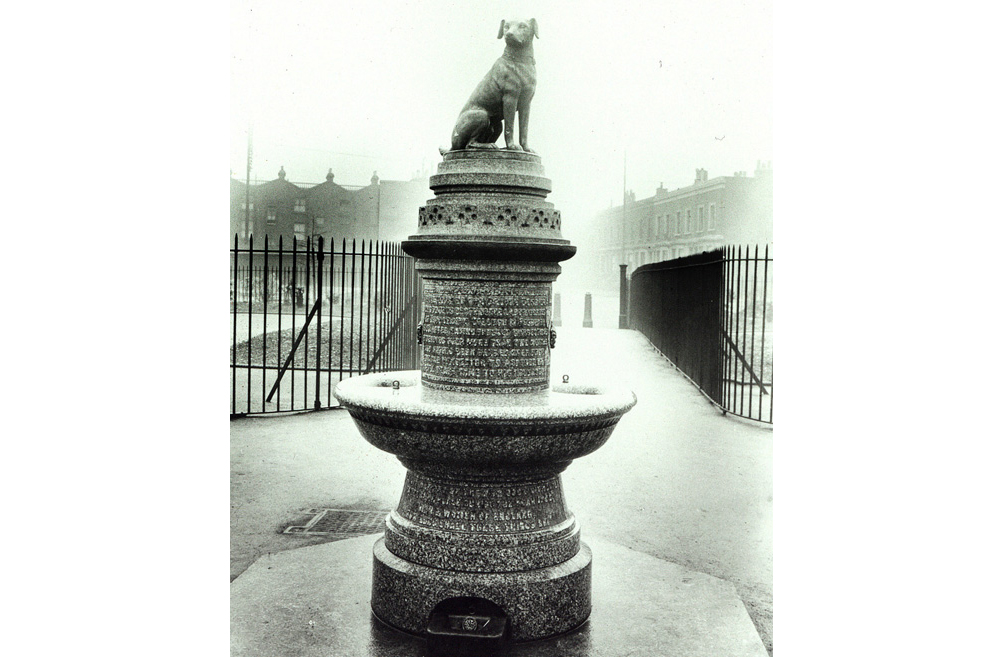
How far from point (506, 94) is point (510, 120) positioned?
145 mm

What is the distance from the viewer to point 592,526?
23.6 feet

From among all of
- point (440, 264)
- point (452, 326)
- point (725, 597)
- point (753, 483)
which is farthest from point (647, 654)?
point (753, 483)

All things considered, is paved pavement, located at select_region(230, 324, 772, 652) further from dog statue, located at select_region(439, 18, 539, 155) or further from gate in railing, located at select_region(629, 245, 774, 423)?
dog statue, located at select_region(439, 18, 539, 155)

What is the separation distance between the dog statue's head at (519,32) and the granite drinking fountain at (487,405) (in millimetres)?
613

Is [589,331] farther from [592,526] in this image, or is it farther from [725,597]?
[725,597]

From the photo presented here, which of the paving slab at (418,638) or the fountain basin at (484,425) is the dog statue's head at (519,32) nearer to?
the fountain basin at (484,425)

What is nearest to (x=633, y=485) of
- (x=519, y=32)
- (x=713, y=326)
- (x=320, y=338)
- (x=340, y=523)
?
(x=340, y=523)

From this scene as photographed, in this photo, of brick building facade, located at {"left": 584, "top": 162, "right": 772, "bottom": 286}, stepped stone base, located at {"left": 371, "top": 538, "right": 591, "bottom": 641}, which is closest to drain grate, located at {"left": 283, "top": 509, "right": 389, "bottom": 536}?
stepped stone base, located at {"left": 371, "top": 538, "right": 591, "bottom": 641}

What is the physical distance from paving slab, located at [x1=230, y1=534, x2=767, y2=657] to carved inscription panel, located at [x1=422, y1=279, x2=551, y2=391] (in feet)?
4.56

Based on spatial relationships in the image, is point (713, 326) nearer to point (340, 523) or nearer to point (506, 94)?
point (340, 523)

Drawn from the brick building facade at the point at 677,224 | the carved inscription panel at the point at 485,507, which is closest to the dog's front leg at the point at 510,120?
the carved inscription panel at the point at 485,507

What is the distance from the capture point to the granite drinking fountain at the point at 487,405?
15.2ft

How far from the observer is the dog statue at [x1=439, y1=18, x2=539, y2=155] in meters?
4.90

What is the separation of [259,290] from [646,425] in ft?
74.5
